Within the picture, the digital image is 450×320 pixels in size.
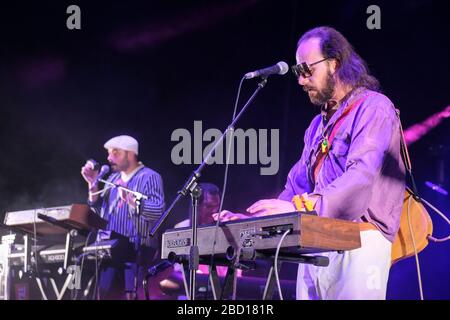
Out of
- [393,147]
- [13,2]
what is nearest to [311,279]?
[393,147]

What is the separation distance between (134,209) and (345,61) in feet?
11.0

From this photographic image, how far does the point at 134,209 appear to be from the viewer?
18.5 feet

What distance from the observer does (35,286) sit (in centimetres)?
553

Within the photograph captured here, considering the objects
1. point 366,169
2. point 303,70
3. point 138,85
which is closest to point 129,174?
point 138,85

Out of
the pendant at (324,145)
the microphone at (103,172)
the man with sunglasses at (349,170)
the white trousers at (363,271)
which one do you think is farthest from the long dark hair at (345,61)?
the microphone at (103,172)

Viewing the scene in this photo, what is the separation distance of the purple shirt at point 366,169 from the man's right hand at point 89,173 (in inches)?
142

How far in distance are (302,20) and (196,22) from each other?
3.72 feet

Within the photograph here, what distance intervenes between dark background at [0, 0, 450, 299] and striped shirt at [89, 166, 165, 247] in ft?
0.75

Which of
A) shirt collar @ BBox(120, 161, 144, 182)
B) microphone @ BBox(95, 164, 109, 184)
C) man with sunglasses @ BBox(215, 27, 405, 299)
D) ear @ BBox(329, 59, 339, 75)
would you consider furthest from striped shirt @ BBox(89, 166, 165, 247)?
ear @ BBox(329, 59, 339, 75)

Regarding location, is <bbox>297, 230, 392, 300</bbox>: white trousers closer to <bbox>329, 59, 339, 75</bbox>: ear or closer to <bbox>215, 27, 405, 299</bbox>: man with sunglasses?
<bbox>215, 27, 405, 299</bbox>: man with sunglasses

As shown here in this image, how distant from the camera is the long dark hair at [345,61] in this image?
279 centimetres

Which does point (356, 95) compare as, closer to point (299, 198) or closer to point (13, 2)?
point (299, 198)

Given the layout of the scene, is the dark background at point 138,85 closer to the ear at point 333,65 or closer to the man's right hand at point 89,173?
the man's right hand at point 89,173
